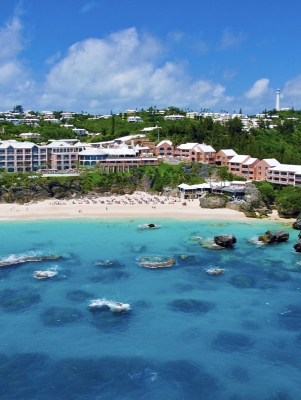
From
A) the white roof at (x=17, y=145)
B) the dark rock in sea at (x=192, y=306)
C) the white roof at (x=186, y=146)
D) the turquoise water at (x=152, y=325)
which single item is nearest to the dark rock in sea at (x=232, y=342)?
the turquoise water at (x=152, y=325)

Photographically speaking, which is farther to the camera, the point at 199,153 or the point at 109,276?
the point at 199,153

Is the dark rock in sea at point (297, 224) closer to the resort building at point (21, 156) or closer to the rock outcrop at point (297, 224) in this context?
the rock outcrop at point (297, 224)

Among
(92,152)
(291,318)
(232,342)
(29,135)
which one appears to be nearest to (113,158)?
(92,152)

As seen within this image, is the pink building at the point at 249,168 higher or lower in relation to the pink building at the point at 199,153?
lower

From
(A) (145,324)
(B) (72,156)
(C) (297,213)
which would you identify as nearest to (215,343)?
(A) (145,324)

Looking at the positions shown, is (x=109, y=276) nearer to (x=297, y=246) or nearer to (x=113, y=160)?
(x=297, y=246)

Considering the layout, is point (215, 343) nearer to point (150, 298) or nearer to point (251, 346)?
point (251, 346)

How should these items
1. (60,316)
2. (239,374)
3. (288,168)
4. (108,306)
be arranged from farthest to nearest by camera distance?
(288,168)
(108,306)
(60,316)
(239,374)
